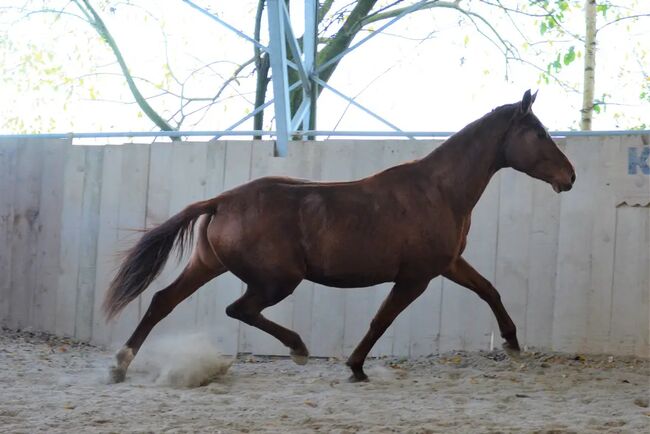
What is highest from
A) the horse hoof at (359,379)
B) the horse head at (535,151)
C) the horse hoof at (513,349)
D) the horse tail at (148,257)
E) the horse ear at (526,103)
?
the horse ear at (526,103)

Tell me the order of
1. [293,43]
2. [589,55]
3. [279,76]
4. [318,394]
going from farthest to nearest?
1. [589,55]
2. [293,43]
3. [279,76]
4. [318,394]

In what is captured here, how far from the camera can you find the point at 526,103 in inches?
193

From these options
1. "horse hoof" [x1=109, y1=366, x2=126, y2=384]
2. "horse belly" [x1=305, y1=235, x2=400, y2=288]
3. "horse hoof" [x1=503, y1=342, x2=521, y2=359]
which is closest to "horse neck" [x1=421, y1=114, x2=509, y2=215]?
"horse belly" [x1=305, y1=235, x2=400, y2=288]

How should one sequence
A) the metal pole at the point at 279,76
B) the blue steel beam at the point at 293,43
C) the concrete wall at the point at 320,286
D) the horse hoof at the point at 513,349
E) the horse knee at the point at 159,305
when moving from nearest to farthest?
the horse knee at the point at 159,305
the horse hoof at the point at 513,349
the concrete wall at the point at 320,286
the metal pole at the point at 279,76
the blue steel beam at the point at 293,43

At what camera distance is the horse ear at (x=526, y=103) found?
4902mm

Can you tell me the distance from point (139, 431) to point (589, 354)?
3607 millimetres

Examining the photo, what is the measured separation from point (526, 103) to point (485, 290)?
1186 mm

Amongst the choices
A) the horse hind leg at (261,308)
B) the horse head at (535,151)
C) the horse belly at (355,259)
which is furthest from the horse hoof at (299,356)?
the horse head at (535,151)

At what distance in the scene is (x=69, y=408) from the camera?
384 cm

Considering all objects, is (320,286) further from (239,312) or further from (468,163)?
(468,163)

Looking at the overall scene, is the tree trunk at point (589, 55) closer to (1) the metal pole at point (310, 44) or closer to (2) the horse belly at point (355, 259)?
(1) the metal pole at point (310, 44)

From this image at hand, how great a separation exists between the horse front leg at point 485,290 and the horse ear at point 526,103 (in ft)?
3.24

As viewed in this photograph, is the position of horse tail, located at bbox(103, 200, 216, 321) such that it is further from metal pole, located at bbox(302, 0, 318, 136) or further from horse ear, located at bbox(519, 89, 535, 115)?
metal pole, located at bbox(302, 0, 318, 136)

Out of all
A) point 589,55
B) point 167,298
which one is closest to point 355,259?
point 167,298
